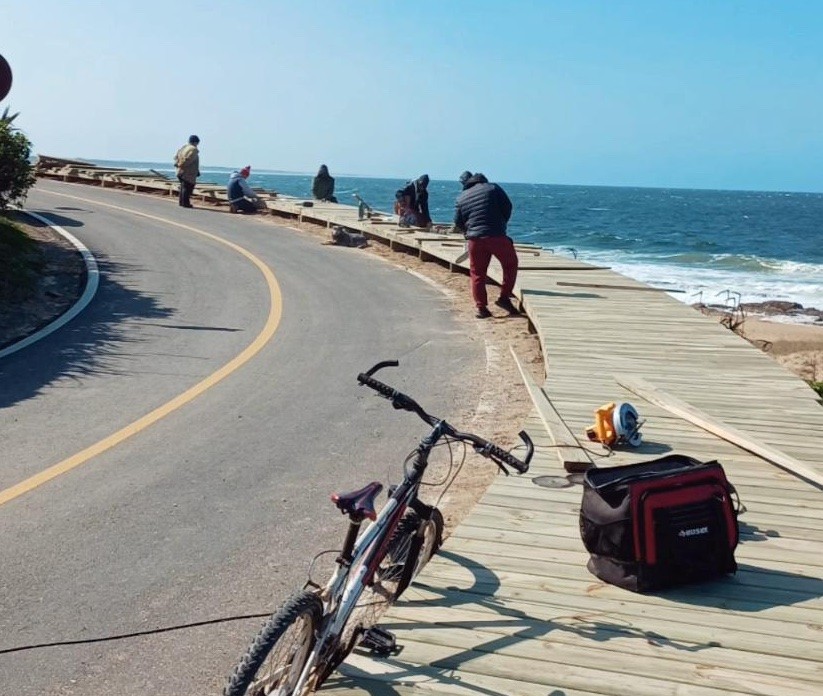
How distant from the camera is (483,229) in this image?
48.2 ft

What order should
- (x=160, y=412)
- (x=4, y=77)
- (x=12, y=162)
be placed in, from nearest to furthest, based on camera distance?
(x=4, y=77) < (x=160, y=412) < (x=12, y=162)

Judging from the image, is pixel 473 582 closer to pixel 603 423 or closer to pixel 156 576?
pixel 156 576

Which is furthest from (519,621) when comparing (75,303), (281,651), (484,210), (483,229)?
(75,303)

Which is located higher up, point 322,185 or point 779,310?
point 322,185

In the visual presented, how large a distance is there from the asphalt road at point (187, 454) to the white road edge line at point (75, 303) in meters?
0.18

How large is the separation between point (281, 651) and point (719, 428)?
4885mm

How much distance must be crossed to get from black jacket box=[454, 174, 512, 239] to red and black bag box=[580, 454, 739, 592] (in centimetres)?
984

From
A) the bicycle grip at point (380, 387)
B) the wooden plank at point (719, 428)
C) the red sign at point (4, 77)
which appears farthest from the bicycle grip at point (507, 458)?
the red sign at point (4, 77)

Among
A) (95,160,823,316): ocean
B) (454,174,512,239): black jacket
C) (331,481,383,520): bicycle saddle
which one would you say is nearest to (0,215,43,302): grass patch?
(454,174,512,239): black jacket

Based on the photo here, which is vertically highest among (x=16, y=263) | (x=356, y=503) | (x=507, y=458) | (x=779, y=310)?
(x=507, y=458)

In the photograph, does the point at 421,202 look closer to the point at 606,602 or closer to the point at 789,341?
the point at 789,341

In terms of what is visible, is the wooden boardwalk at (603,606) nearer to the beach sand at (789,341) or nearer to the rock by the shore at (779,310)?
the beach sand at (789,341)

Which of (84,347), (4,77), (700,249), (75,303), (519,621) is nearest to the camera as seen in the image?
(519,621)

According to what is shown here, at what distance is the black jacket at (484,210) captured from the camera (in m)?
14.7
